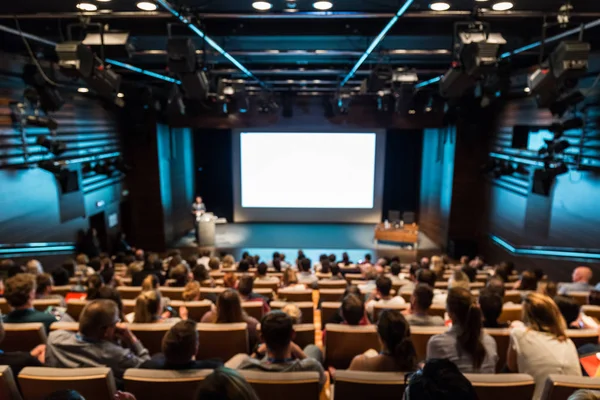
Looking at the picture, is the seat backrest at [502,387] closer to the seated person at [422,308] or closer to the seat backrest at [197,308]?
the seated person at [422,308]

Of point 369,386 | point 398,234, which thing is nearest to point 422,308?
point 369,386

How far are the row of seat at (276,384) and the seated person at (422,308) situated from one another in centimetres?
116

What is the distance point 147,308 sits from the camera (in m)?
3.12

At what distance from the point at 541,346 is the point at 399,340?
2.97 feet

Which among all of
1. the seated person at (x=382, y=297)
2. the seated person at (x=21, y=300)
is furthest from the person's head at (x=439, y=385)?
the seated person at (x=21, y=300)

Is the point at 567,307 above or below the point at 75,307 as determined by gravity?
above

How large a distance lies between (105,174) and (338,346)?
822cm

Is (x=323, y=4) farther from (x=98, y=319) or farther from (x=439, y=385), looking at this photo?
(x=439, y=385)

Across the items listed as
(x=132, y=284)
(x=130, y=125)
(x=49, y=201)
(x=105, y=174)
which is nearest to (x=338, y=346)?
(x=132, y=284)

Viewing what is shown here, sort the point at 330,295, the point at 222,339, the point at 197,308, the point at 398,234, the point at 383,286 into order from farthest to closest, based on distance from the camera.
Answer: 1. the point at 398,234
2. the point at 330,295
3. the point at 383,286
4. the point at 197,308
5. the point at 222,339

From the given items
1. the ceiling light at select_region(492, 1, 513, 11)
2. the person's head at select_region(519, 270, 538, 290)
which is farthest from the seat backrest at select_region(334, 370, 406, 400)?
the person's head at select_region(519, 270, 538, 290)

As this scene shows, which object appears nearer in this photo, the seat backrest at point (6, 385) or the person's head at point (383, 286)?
the seat backrest at point (6, 385)

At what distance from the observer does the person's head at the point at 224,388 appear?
1.35 m

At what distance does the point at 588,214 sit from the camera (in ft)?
20.0
